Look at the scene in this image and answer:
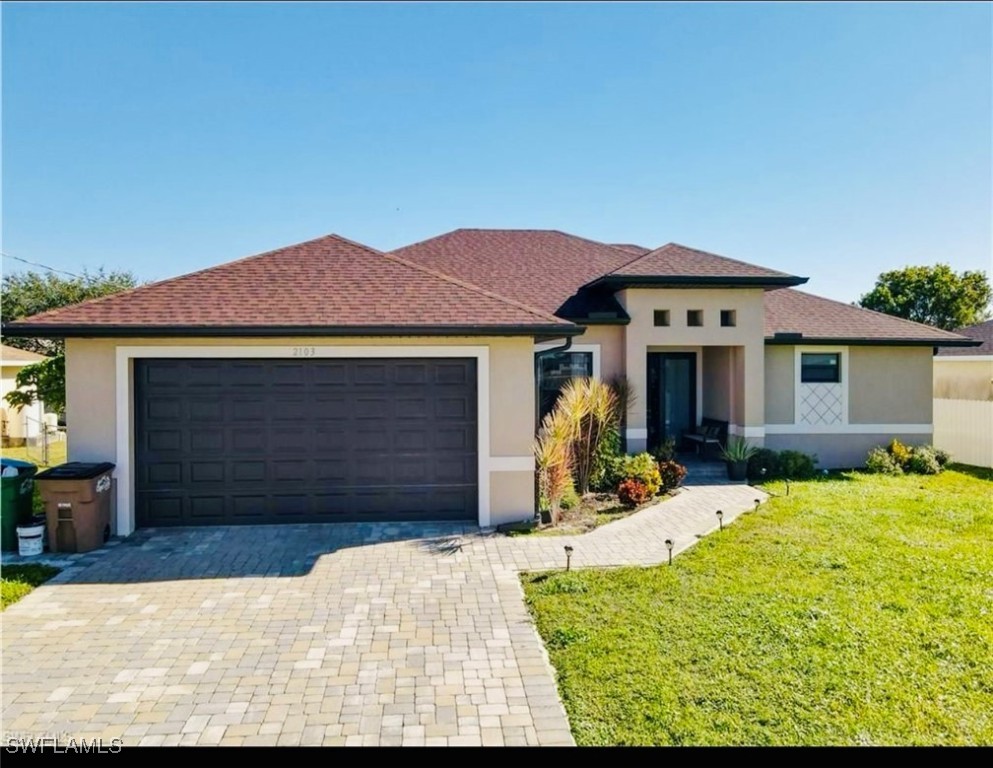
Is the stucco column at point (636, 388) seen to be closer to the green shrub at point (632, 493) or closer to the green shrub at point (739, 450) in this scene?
the green shrub at point (739, 450)

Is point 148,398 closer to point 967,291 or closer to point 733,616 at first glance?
point 733,616

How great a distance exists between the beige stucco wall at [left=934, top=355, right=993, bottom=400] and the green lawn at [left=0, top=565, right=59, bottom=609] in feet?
70.1

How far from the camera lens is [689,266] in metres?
13.6

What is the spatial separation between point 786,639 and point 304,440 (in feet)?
24.0

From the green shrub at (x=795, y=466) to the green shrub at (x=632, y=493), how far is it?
4.47m

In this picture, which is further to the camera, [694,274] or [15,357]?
[15,357]

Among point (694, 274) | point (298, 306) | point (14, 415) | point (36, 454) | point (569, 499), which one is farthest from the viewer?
point (14, 415)

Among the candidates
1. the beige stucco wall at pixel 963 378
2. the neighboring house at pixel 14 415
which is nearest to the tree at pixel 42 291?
the neighboring house at pixel 14 415

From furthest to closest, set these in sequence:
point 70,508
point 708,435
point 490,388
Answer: point 708,435, point 490,388, point 70,508

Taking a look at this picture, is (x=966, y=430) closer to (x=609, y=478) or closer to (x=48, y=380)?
(x=609, y=478)

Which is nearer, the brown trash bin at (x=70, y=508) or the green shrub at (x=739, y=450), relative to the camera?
the brown trash bin at (x=70, y=508)

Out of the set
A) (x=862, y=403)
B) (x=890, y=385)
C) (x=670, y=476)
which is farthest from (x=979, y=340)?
(x=670, y=476)

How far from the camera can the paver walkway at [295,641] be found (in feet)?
13.8

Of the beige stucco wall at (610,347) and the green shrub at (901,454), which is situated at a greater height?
the beige stucco wall at (610,347)
